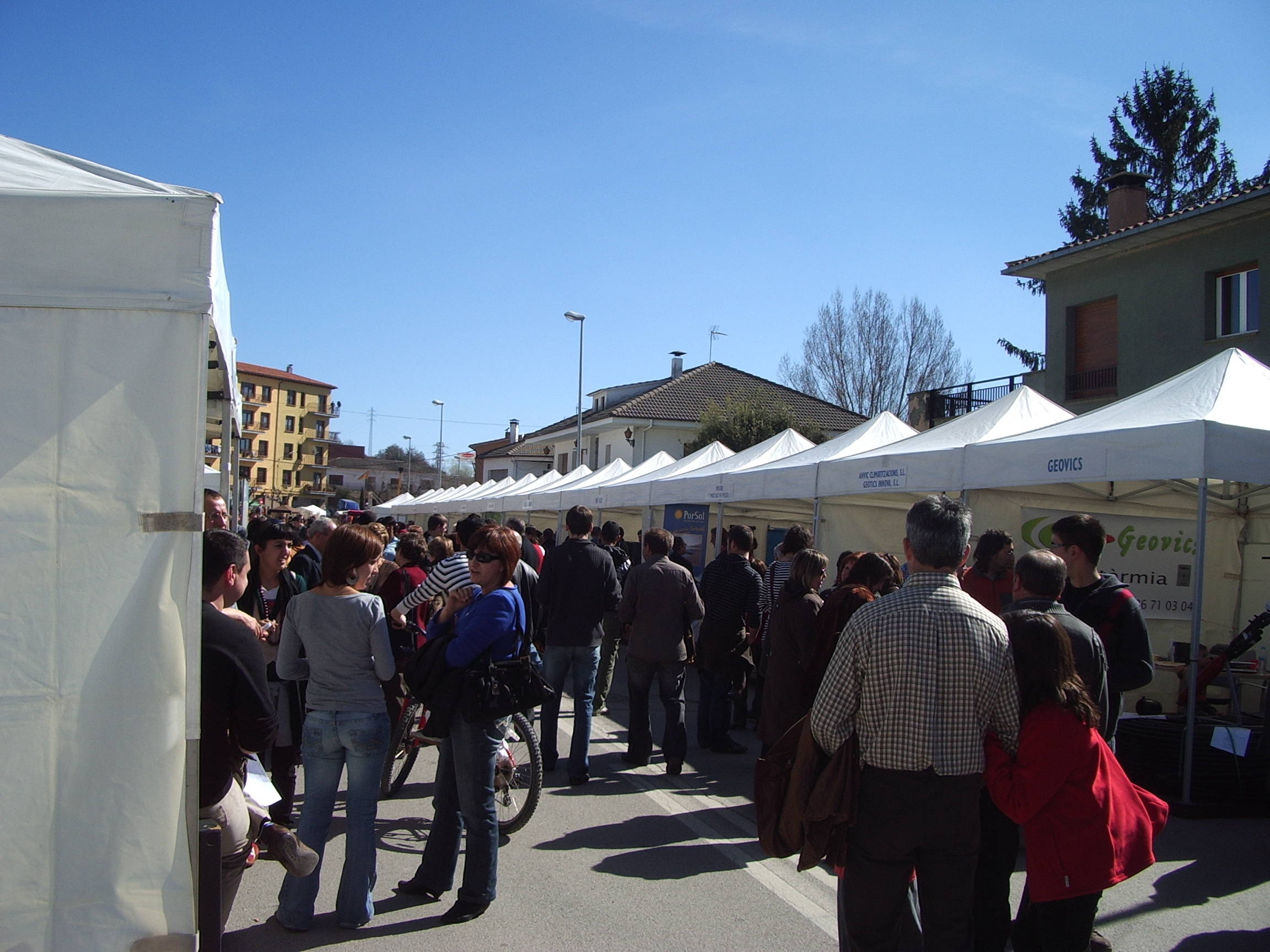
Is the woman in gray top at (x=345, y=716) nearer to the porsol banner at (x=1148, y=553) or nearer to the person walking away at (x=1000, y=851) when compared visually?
the person walking away at (x=1000, y=851)

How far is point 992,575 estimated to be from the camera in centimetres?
587

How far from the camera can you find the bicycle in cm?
524

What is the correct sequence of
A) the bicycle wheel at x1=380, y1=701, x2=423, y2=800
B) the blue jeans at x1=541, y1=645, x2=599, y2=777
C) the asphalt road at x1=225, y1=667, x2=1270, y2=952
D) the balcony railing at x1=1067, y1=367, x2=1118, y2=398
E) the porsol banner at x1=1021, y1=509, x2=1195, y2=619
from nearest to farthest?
the asphalt road at x1=225, y1=667, x2=1270, y2=952
the bicycle wheel at x1=380, y1=701, x2=423, y2=800
the blue jeans at x1=541, y1=645, x2=599, y2=777
the porsol banner at x1=1021, y1=509, x2=1195, y2=619
the balcony railing at x1=1067, y1=367, x2=1118, y2=398

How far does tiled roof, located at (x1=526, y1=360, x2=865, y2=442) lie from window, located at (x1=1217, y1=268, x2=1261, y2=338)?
1918 centimetres

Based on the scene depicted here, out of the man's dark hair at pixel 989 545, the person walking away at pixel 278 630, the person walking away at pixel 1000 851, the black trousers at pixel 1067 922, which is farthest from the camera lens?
the man's dark hair at pixel 989 545

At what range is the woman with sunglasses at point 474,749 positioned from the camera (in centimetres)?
406

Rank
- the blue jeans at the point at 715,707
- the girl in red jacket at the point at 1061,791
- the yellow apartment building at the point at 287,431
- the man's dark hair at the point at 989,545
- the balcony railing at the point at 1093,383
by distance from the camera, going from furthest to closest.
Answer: the yellow apartment building at the point at 287,431 → the balcony railing at the point at 1093,383 → the blue jeans at the point at 715,707 → the man's dark hair at the point at 989,545 → the girl in red jacket at the point at 1061,791

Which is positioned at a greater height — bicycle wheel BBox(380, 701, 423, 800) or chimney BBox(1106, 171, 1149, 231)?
chimney BBox(1106, 171, 1149, 231)

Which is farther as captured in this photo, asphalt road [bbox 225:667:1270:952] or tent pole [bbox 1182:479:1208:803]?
tent pole [bbox 1182:479:1208:803]

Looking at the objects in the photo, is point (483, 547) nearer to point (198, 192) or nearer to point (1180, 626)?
point (198, 192)

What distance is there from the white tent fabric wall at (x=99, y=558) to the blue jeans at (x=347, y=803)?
1270 mm

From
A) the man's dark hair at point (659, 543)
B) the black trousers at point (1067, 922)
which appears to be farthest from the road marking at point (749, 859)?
the man's dark hair at point (659, 543)

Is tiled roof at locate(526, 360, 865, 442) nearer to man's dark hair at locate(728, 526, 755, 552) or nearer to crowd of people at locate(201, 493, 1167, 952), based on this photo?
man's dark hair at locate(728, 526, 755, 552)

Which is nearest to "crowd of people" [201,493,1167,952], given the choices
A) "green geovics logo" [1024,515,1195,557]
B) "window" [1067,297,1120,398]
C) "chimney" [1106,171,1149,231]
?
"green geovics logo" [1024,515,1195,557]
